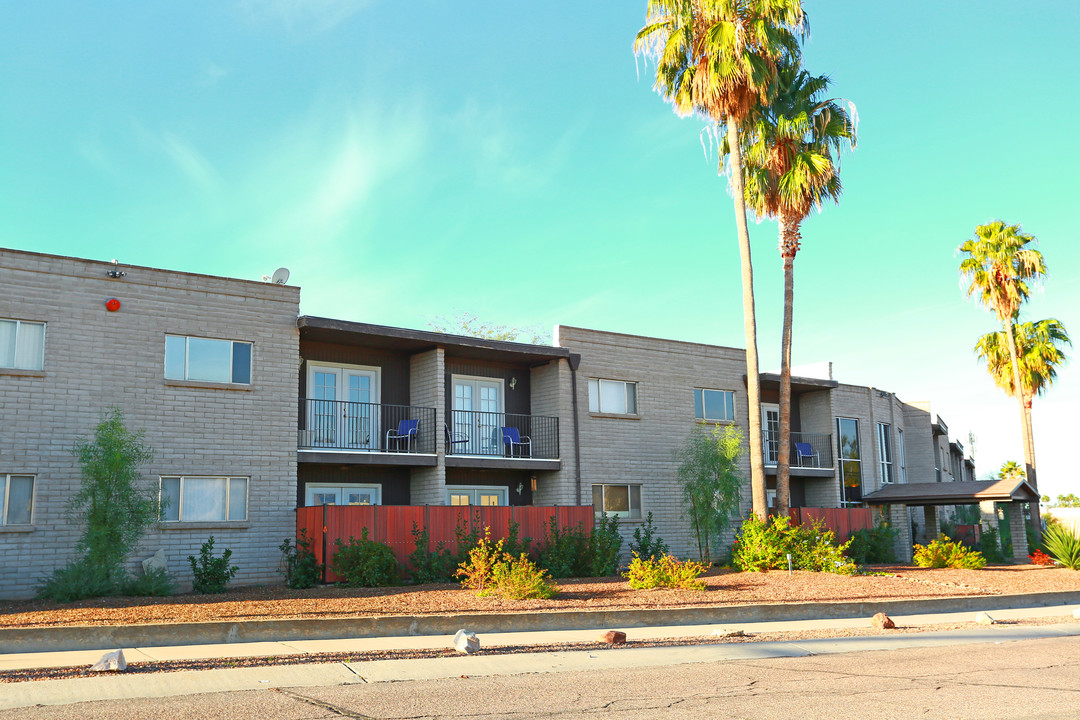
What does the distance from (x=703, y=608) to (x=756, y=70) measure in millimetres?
13277

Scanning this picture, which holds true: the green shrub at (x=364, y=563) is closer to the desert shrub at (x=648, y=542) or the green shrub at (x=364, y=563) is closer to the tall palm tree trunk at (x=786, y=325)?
the desert shrub at (x=648, y=542)

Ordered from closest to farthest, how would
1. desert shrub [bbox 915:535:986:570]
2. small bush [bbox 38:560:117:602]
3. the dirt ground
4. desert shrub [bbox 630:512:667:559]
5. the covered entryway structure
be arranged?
the dirt ground < small bush [bbox 38:560:117:602] < desert shrub [bbox 630:512:667:559] < desert shrub [bbox 915:535:986:570] < the covered entryway structure

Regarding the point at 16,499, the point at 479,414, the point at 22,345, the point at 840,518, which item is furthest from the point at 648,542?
the point at 22,345

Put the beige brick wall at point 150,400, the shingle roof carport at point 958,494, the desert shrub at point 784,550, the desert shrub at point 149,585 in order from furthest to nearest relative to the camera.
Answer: the shingle roof carport at point 958,494, the desert shrub at point 784,550, the beige brick wall at point 150,400, the desert shrub at point 149,585

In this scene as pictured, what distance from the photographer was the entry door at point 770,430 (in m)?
30.1

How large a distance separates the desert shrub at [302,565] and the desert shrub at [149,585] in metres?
2.25

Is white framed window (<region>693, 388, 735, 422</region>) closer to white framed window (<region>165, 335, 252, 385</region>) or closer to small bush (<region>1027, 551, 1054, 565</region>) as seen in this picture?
small bush (<region>1027, 551, 1054, 565</region>)

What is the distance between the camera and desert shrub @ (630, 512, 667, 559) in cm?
2341

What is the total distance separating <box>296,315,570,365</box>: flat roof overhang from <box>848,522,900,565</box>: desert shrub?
34.2ft

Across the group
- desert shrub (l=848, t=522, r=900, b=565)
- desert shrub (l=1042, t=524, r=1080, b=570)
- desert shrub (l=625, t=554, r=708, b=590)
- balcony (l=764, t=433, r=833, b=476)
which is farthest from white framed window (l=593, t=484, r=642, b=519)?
desert shrub (l=1042, t=524, r=1080, b=570)

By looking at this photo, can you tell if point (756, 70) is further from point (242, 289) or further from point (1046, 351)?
point (1046, 351)

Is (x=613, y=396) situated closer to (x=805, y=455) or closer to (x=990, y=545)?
(x=805, y=455)

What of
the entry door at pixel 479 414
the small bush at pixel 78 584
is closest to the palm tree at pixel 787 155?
the entry door at pixel 479 414

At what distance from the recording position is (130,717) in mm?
7352
